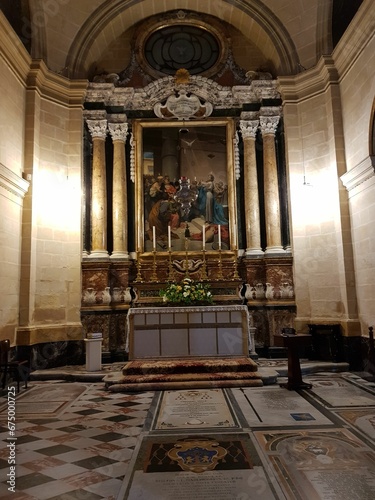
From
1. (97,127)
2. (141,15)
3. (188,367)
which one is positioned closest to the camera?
(188,367)

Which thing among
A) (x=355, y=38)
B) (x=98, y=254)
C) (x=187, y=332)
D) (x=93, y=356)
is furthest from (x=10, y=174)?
(x=355, y=38)

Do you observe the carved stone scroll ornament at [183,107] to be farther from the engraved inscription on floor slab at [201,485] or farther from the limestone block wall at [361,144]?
the engraved inscription on floor slab at [201,485]

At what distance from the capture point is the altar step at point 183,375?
6.84 meters

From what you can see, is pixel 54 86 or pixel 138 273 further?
pixel 54 86

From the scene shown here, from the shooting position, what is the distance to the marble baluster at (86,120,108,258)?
32.1 ft

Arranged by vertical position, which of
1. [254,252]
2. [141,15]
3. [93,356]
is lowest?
[93,356]

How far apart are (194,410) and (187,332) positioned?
2597 millimetres

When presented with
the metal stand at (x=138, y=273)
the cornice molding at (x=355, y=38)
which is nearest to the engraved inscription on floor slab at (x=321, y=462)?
the metal stand at (x=138, y=273)

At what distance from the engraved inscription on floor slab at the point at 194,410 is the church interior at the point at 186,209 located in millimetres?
51

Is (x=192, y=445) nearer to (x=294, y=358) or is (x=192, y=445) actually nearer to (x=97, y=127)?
(x=294, y=358)

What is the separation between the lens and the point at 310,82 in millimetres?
9703

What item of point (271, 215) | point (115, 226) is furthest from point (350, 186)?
point (115, 226)

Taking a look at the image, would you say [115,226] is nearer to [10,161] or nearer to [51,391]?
Result: [10,161]

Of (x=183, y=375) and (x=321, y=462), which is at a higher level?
(x=183, y=375)
